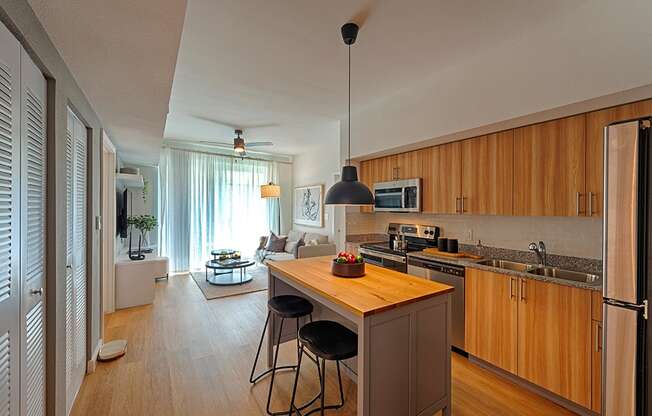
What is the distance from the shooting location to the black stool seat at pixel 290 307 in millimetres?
2109

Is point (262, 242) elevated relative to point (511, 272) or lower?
lower

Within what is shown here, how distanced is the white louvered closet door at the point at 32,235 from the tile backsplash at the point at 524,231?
3.58m

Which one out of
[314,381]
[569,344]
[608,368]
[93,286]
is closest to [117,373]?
[93,286]

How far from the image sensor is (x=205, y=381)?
2311mm

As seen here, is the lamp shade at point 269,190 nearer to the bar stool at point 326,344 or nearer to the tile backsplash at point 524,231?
the tile backsplash at point 524,231

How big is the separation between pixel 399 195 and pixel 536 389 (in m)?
2.24

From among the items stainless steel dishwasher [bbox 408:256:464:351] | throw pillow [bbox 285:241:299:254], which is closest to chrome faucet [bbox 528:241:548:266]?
stainless steel dishwasher [bbox 408:256:464:351]

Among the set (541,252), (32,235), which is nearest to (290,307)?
(32,235)

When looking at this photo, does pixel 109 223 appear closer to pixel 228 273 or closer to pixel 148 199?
pixel 148 199

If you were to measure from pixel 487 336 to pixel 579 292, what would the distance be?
32.7 inches

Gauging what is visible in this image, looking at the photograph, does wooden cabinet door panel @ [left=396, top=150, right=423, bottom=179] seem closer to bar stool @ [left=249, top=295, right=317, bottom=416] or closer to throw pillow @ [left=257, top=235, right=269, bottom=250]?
bar stool @ [left=249, top=295, right=317, bottom=416]

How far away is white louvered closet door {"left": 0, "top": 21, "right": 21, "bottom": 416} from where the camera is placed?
3.49ft

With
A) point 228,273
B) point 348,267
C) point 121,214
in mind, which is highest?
point 121,214

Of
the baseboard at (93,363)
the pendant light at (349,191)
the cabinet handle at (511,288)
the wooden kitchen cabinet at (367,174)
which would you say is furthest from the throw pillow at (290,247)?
the cabinet handle at (511,288)
